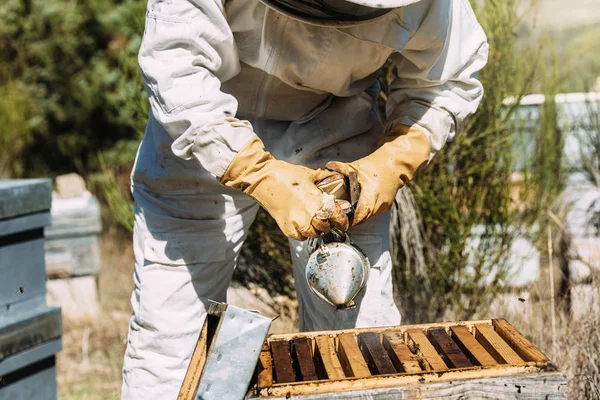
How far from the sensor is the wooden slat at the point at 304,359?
1587 millimetres

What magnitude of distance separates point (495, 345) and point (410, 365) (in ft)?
0.68

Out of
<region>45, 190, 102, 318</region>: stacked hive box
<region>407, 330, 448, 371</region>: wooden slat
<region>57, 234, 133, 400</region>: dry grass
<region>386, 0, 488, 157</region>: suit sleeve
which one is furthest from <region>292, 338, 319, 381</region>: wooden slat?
<region>45, 190, 102, 318</region>: stacked hive box

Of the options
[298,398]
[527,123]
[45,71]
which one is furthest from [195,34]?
[45,71]

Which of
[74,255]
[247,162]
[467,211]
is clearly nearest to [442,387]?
[247,162]

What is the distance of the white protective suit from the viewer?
6.46 feet

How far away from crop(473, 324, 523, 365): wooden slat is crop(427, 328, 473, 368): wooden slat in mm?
65

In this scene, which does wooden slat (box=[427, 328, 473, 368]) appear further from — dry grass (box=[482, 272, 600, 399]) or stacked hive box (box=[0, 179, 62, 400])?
stacked hive box (box=[0, 179, 62, 400])

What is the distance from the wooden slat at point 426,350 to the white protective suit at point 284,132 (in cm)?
42

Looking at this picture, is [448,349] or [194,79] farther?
[194,79]

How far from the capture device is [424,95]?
218 cm

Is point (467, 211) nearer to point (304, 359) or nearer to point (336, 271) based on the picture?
point (336, 271)

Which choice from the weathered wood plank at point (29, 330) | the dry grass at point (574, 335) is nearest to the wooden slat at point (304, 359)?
the dry grass at point (574, 335)

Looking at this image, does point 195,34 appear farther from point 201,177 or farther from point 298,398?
point 298,398

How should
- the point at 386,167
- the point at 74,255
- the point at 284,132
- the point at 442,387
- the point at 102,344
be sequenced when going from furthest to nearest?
the point at 74,255, the point at 102,344, the point at 284,132, the point at 386,167, the point at 442,387
